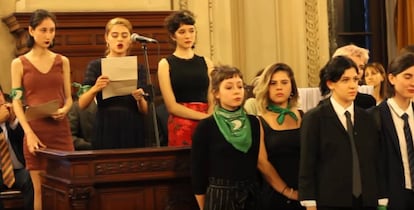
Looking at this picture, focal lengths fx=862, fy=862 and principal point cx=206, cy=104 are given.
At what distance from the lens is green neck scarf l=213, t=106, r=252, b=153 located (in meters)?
4.26

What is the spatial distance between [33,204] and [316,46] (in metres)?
4.00

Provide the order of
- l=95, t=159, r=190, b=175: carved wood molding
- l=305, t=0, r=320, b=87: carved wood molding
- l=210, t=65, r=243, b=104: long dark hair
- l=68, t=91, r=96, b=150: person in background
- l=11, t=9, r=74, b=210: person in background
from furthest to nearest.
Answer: l=305, t=0, r=320, b=87: carved wood molding
l=68, t=91, r=96, b=150: person in background
l=11, t=9, r=74, b=210: person in background
l=95, t=159, r=190, b=175: carved wood molding
l=210, t=65, r=243, b=104: long dark hair

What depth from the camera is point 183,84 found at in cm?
497

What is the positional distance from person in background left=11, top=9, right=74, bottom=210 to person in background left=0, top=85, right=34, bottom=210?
67cm

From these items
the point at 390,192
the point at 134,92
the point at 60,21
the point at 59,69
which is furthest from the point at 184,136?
the point at 60,21

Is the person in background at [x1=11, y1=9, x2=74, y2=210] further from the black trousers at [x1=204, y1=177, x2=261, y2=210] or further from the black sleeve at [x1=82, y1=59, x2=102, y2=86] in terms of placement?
the black trousers at [x1=204, y1=177, x2=261, y2=210]

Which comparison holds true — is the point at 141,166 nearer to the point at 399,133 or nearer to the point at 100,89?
the point at 100,89

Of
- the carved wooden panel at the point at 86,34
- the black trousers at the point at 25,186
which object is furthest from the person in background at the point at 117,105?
the carved wooden panel at the point at 86,34

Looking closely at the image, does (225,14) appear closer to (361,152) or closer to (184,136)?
(184,136)

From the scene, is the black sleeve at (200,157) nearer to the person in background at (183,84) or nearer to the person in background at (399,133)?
the person in background at (183,84)

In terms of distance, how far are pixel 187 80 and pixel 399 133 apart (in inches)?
50.3

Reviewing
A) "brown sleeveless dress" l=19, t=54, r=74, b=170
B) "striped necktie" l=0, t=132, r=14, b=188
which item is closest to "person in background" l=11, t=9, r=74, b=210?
"brown sleeveless dress" l=19, t=54, r=74, b=170

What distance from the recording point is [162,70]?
4969 millimetres

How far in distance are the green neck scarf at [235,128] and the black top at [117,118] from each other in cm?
98
